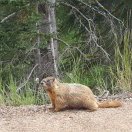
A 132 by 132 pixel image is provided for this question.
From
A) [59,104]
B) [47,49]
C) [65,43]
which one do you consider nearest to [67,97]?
[59,104]

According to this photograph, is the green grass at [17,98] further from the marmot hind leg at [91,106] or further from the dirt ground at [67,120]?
the marmot hind leg at [91,106]

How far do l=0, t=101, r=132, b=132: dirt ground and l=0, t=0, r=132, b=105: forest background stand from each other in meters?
2.35

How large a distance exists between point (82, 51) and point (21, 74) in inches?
59.2

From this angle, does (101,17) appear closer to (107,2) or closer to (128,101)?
(107,2)

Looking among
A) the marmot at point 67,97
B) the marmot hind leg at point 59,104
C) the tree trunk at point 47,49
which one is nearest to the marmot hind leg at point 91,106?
the marmot at point 67,97

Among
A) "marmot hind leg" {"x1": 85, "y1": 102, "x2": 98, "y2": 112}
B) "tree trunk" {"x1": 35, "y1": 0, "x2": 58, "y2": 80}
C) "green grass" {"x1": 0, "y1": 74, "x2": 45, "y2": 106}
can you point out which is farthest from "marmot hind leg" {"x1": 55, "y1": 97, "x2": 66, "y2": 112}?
"tree trunk" {"x1": 35, "y1": 0, "x2": 58, "y2": 80}

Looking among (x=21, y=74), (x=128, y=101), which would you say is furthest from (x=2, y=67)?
(x=128, y=101)

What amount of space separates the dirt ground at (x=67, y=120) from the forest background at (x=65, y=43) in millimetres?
2350

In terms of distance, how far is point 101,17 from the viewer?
1349 centimetres

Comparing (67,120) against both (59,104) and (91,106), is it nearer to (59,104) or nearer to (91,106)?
(59,104)

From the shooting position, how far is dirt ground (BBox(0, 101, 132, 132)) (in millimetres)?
7347

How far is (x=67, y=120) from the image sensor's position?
7617mm

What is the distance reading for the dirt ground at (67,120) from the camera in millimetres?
7347

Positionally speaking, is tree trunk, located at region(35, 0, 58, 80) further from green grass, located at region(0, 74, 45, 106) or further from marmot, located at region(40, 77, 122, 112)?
marmot, located at region(40, 77, 122, 112)
